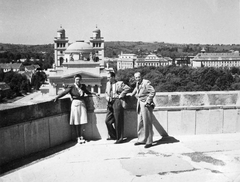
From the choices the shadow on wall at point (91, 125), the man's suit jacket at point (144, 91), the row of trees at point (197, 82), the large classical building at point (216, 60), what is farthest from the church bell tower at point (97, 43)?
the large classical building at point (216, 60)

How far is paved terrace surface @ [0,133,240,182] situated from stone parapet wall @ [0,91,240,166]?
27 centimetres

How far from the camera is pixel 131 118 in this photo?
6.95 m

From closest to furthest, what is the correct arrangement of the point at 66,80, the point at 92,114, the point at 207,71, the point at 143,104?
1. the point at 143,104
2. the point at 92,114
3. the point at 66,80
4. the point at 207,71

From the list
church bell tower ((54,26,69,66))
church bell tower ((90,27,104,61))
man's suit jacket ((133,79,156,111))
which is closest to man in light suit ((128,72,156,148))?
man's suit jacket ((133,79,156,111))

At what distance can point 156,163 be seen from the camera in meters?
5.28

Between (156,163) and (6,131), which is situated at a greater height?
(6,131)

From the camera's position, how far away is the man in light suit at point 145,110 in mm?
6223

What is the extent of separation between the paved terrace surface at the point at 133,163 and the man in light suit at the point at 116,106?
29cm

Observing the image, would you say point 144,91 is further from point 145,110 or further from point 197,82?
point 197,82

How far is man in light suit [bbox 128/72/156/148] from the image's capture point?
245 inches

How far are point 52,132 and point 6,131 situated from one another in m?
1.11

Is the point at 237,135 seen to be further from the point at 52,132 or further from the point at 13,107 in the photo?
the point at 13,107

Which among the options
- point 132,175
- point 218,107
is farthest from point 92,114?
point 218,107

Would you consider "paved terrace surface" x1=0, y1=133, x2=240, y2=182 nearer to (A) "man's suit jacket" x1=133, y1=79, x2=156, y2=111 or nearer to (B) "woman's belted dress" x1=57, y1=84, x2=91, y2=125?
(B) "woman's belted dress" x1=57, y1=84, x2=91, y2=125
